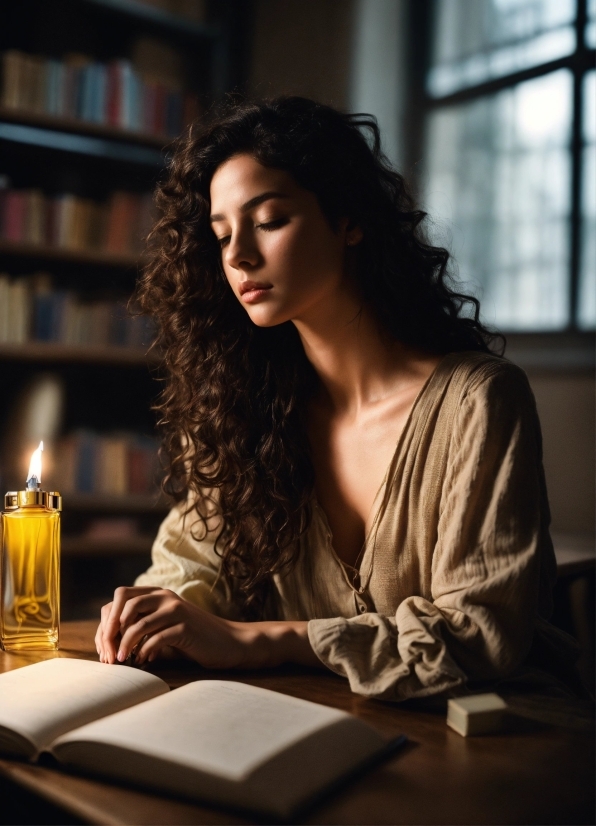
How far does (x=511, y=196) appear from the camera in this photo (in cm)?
323

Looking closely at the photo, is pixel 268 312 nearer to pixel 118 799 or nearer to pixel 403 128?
pixel 118 799

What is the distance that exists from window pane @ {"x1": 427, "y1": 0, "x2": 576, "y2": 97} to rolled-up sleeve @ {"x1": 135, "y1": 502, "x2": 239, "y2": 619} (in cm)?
251

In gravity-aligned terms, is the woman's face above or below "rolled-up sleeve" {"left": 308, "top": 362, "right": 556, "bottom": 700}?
above

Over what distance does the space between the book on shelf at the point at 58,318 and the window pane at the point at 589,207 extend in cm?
162

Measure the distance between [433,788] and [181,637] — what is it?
0.43 metres

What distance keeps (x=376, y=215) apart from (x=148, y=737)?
100 cm

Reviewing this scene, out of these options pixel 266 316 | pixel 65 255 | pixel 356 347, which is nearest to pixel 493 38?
pixel 65 255

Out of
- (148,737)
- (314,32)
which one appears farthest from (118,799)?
(314,32)

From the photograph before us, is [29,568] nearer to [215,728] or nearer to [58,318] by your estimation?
[215,728]

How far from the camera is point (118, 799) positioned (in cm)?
70

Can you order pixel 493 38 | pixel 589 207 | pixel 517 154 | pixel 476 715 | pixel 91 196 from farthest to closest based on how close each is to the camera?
pixel 91 196 → pixel 493 38 → pixel 517 154 → pixel 589 207 → pixel 476 715

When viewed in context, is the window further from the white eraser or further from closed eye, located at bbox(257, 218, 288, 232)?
the white eraser

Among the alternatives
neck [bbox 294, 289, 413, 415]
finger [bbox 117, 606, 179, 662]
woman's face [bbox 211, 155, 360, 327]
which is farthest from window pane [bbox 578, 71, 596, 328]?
finger [bbox 117, 606, 179, 662]

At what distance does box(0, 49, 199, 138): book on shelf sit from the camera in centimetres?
314
